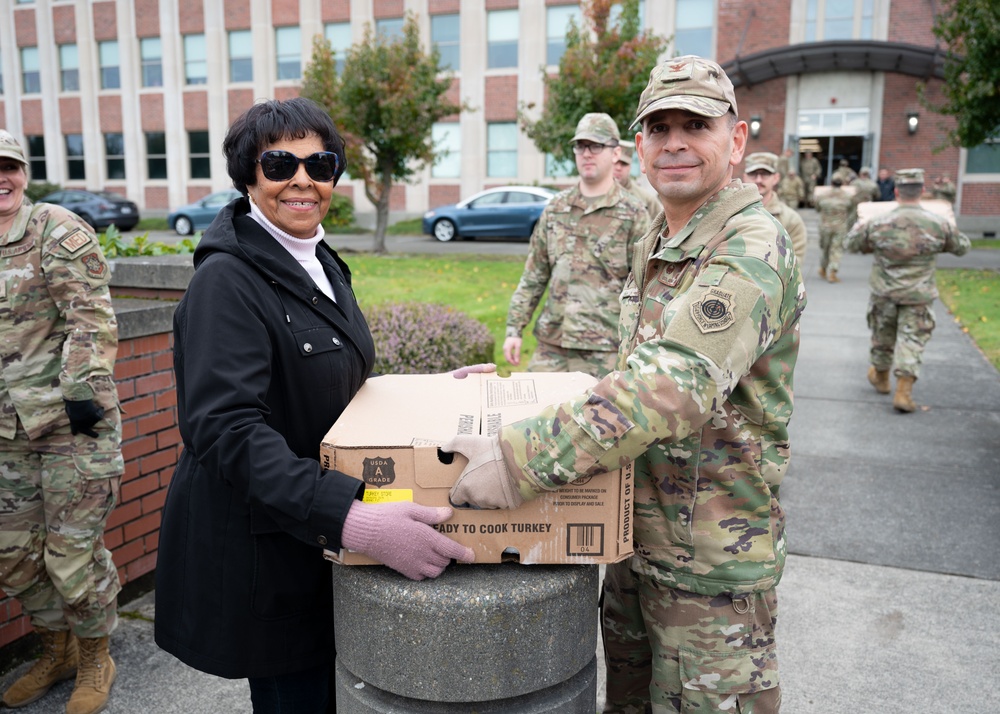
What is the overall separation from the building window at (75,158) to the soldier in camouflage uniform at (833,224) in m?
29.9

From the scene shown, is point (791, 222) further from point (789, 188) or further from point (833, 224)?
point (789, 188)

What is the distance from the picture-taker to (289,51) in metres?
32.1

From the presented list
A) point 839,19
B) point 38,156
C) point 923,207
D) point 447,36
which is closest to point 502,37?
point 447,36

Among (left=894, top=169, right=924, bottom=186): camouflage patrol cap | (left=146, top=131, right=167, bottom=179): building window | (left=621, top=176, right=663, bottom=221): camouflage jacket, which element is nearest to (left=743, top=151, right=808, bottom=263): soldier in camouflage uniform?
(left=621, top=176, right=663, bottom=221): camouflage jacket

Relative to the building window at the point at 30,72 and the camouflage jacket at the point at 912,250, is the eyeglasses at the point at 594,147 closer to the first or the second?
the camouflage jacket at the point at 912,250

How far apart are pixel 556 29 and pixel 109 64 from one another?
1806 centimetres

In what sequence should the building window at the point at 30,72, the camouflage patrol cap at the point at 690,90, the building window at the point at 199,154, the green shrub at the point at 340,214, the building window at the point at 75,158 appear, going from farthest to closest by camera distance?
the building window at the point at 30,72 → the building window at the point at 75,158 → the building window at the point at 199,154 → the green shrub at the point at 340,214 → the camouflage patrol cap at the point at 690,90

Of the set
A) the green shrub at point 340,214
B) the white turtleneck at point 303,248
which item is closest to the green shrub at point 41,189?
the green shrub at point 340,214

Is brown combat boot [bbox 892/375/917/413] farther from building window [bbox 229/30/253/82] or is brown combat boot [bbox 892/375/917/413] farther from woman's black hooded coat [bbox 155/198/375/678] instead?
building window [bbox 229/30/253/82]

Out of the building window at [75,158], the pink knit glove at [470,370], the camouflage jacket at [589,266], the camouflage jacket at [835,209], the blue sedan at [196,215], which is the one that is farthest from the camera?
the building window at [75,158]

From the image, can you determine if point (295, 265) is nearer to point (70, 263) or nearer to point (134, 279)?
point (70, 263)

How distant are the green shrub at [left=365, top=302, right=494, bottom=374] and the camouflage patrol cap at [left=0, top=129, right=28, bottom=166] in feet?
8.74

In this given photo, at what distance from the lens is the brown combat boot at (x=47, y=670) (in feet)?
11.3

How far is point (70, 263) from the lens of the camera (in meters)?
3.41
